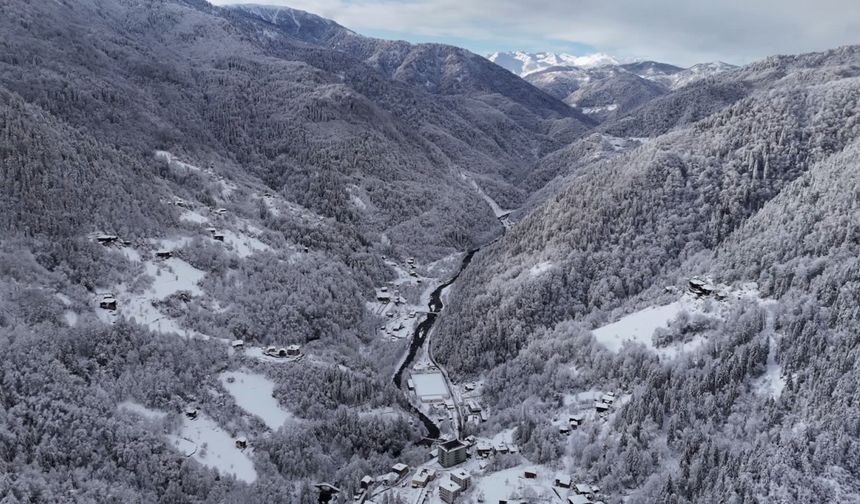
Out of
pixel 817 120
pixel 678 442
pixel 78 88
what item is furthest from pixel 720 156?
pixel 78 88

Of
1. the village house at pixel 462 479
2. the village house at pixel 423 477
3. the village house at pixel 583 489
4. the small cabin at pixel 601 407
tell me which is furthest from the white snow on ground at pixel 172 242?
the village house at pixel 583 489

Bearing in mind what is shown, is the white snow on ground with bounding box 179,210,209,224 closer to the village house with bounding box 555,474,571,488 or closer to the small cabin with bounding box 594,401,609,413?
the small cabin with bounding box 594,401,609,413

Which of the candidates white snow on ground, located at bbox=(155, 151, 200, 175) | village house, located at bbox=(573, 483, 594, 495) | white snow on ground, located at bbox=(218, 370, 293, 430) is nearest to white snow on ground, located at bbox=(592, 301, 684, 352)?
village house, located at bbox=(573, 483, 594, 495)

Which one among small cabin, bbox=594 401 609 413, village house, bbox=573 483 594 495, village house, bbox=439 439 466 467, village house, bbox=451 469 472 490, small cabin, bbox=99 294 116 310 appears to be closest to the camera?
village house, bbox=573 483 594 495

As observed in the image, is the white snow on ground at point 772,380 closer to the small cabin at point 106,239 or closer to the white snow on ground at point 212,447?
the white snow on ground at point 212,447

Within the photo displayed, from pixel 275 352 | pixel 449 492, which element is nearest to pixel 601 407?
pixel 449 492

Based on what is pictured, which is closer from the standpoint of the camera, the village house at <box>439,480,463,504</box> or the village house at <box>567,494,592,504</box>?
the village house at <box>567,494,592,504</box>
